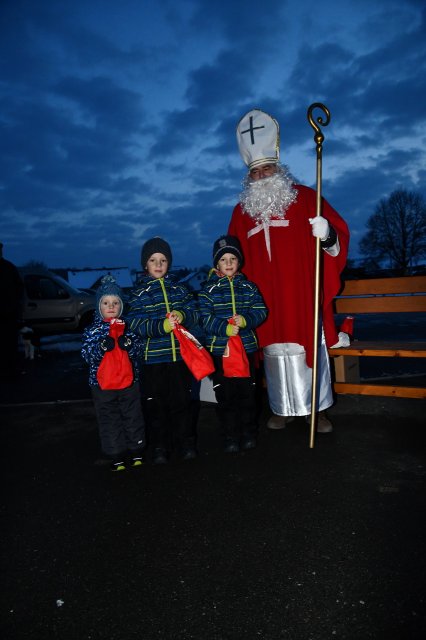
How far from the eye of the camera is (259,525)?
263 cm

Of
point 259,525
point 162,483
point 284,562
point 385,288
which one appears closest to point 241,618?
point 284,562

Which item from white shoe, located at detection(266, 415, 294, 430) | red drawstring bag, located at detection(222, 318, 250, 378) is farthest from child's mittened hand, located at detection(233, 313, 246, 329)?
white shoe, located at detection(266, 415, 294, 430)

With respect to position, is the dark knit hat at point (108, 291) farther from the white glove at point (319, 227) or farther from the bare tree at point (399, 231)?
the bare tree at point (399, 231)

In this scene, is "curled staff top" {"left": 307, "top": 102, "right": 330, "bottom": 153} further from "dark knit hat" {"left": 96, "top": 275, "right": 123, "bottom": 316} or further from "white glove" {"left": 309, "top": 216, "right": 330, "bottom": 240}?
"dark knit hat" {"left": 96, "top": 275, "right": 123, "bottom": 316}

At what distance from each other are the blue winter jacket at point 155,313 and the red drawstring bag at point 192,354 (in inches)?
4.7

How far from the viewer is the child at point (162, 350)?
3.66m

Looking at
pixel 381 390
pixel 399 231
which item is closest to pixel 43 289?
pixel 381 390

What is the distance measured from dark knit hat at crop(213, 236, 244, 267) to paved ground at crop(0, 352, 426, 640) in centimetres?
163

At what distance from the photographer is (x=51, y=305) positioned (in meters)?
12.5

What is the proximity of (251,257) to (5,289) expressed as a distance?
5433 millimetres

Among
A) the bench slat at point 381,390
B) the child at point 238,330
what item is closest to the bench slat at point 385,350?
the bench slat at point 381,390

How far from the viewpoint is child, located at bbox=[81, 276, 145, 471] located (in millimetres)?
3498

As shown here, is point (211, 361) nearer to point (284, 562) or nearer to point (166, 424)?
point (166, 424)

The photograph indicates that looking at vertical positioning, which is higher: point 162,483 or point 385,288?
point 385,288
